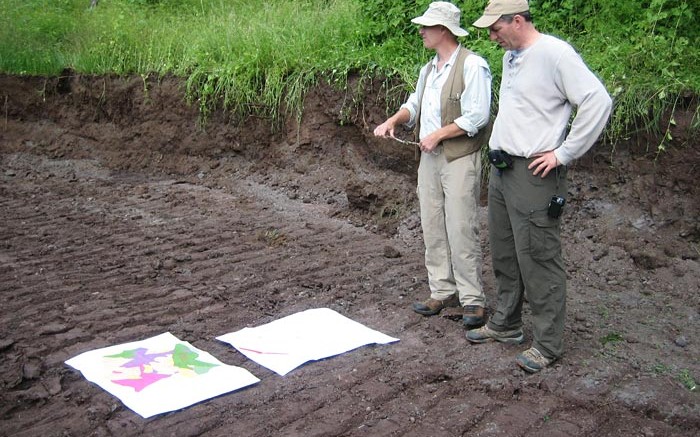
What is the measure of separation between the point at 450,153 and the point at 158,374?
2.23m

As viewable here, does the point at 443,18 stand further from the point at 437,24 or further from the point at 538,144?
the point at 538,144

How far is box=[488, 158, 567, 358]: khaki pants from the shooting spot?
171 inches

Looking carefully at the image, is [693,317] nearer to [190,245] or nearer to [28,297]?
[190,245]

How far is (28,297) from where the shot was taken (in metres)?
5.44

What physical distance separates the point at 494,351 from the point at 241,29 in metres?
5.96

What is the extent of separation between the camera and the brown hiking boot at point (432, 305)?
209 inches

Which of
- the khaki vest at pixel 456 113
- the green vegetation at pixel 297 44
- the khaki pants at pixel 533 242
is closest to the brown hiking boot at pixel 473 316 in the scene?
the khaki pants at pixel 533 242

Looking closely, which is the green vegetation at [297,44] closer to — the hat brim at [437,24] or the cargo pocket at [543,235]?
the hat brim at [437,24]

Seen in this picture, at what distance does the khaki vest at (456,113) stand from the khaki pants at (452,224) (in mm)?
58

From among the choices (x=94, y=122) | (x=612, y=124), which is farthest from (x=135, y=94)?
(x=612, y=124)

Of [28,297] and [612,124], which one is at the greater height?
[612,124]

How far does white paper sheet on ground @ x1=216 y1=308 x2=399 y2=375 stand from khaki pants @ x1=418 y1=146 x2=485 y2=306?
2.05 feet

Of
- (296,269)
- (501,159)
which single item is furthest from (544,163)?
(296,269)

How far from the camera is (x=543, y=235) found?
435 centimetres
